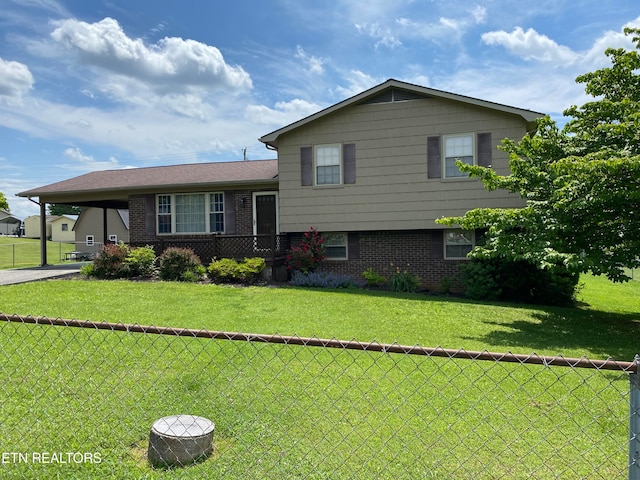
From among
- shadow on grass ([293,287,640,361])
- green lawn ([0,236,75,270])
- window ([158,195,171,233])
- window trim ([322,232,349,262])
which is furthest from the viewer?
green lawn ([0,236,75,270])

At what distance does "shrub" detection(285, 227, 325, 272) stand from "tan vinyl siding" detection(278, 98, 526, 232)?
372mm

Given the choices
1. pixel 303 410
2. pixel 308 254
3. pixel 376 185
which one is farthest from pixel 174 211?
pixel 303 410

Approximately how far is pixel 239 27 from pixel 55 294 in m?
9.09

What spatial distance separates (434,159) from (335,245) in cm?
423

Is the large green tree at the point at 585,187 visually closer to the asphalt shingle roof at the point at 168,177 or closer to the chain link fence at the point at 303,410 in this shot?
the chain link fence at the point at 303,410

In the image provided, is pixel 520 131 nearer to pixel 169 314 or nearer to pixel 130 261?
pixel 169 314

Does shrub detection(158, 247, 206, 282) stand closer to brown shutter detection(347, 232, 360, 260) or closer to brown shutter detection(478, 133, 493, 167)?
brown shutter detection(347, 232, 360, 260)

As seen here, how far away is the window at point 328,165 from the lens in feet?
47.5

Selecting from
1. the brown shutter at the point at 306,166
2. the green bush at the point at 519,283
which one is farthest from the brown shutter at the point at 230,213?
the green bush at the point at 519,283

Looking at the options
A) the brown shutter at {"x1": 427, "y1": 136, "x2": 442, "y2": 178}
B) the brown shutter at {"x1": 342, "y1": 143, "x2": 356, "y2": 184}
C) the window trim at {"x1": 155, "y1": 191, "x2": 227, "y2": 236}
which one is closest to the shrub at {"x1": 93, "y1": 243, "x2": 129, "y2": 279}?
the window trim at {"x1": 155, "y1": 191, "x2": 227, "y2": 236}

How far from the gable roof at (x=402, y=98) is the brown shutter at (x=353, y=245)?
394 centimetres

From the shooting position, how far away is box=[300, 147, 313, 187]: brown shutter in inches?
577

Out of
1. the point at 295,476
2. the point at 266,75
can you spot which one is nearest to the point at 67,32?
the point at 266,75

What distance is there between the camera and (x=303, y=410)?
443 centimetres
